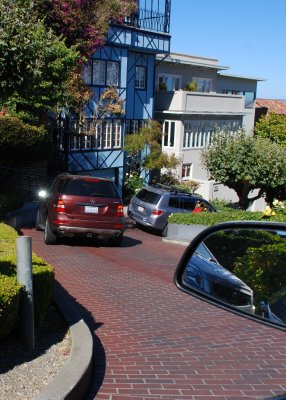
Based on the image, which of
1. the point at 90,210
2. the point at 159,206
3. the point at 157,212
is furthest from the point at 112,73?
the point at 90,210

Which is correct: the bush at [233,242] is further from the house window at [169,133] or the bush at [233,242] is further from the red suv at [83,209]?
the house window at [169,133]

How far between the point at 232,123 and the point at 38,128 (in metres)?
20.9

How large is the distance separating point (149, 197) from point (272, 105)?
3009 centimetres

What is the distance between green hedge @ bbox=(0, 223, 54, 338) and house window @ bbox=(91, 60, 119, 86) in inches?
798

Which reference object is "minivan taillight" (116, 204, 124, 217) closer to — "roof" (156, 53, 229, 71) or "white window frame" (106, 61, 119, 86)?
"white window frame" (106, 61, 119, 86)

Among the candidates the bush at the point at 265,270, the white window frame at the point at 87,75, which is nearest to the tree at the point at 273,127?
the white window frame at the point at 87,75

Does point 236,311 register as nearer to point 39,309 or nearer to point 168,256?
point 39,309

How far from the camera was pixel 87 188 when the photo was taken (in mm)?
13258

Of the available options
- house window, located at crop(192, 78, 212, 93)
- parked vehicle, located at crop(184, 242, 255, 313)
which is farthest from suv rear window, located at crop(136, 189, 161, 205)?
house window, located at crop(192, 78, 212, 93)

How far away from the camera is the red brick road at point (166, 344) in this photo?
531 cm

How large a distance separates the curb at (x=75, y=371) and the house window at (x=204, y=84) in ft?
104

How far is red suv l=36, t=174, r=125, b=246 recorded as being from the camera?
42.9ft

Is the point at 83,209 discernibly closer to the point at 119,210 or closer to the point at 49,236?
the point at 119,210

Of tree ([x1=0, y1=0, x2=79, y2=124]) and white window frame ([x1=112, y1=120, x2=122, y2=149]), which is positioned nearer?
tree ([x1=0, y1=0, x2=79, y2=124])
